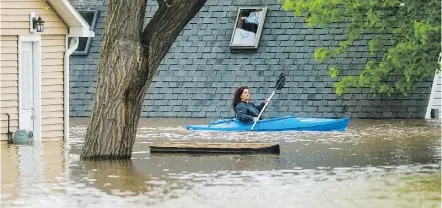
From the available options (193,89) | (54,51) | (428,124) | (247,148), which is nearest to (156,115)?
(193,89)

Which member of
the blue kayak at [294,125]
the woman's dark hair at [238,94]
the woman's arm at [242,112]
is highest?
the woman's dark hair at [238,94]

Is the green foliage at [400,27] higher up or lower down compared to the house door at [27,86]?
higher up

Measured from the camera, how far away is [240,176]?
22953 millimetres

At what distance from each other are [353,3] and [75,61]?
2220 centimetres

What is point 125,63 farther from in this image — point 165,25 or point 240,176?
point 240,176

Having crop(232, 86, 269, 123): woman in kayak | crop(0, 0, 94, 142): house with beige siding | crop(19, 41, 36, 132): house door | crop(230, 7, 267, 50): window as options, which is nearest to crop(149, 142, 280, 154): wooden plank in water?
crop(0, 0, 94, 142): house with beige siding

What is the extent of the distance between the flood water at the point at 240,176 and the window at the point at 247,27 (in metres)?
12.3

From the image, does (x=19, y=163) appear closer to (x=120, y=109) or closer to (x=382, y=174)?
(x=120, y=109)

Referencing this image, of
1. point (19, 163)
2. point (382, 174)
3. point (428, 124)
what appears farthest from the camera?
point (428, 124)

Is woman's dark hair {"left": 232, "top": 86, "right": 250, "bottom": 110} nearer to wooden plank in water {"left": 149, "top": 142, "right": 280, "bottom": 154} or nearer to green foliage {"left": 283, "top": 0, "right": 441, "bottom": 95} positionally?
wooden plank in water {"left": 149, "top": 142, "right": 280, "bottom": 154}

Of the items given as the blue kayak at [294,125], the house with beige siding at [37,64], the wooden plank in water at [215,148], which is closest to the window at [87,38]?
the blue kayak at [294,125]

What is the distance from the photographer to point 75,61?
47062mm

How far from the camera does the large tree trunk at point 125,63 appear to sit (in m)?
26.2

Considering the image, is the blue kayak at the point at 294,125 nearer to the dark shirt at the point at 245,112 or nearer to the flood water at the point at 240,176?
the dark shirt at the point at 245,112
